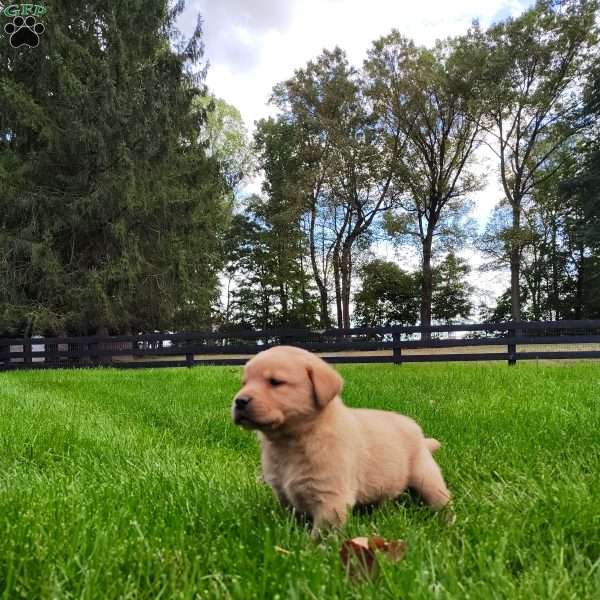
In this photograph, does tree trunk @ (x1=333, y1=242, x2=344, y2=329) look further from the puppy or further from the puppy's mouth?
the puppy's mouth

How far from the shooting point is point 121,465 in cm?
286

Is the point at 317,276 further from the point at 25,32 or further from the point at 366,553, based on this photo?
the point at 366,553

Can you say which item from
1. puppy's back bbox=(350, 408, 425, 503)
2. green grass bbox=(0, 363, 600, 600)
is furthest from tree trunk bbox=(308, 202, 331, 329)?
puppy's back bbox=(350, 408, 425, 503)

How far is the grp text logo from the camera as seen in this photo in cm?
1617

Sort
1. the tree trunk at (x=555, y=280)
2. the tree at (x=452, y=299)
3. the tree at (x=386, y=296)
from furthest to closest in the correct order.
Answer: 1. the tree at (x=452, y=299)
2. the tree trunk at (x=555, y=280)
3. the tree at (x=386, y=296)

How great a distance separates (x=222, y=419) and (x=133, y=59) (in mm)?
17719

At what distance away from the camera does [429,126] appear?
26.9 m

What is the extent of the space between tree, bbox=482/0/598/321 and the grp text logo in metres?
19.7

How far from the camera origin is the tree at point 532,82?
24.5 meters

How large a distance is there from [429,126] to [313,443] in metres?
27.8

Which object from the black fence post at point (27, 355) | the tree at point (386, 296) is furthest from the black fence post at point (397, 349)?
the tree at point (386, 296)

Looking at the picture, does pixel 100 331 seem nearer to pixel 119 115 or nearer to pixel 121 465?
pixel 119 115

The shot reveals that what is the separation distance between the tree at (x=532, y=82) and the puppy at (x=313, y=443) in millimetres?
23738

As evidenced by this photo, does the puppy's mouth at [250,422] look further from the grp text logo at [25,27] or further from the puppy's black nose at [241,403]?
the grp text logo at [25,27]
